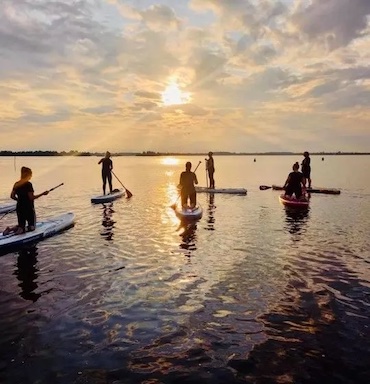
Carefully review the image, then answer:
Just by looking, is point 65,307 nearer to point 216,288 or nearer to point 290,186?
point 216,288

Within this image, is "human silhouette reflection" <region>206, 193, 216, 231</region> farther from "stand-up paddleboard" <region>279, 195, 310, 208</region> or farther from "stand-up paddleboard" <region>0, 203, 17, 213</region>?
"stand-up paddleboard" <region>0, 203, 17, 213</region>

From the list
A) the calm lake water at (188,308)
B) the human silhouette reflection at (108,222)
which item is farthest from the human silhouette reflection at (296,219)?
the human silhouette reflection at (108,222)

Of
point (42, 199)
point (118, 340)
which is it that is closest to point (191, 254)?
point (118, 340)

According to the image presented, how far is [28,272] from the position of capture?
37.6ft

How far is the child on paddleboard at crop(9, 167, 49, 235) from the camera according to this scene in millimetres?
14282

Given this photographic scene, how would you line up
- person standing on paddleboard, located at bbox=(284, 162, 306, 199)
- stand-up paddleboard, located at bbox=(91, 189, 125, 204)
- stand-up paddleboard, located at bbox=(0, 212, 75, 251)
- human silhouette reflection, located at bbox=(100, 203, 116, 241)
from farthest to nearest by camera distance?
stand-up paddleboard, located at bbox=(91, 189, 125, 204)
person standing on paddleboard, located at bbox=(284, 162, 306, 199)
human silhouette reflection, located at bbox=(100, 203, 116, 241)
stand-up paddleboard, located at bbox=(0, 212, 75, 251)

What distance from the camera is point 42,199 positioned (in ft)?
100

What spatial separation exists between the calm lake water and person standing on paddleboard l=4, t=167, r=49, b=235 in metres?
1.05

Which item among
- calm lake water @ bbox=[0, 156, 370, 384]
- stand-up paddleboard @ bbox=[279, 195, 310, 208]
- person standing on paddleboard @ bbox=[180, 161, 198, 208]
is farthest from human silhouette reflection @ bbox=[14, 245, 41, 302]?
stand-up paddleboard @ bbox=[279, 195, 310, 208]

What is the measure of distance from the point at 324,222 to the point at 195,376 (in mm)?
15008

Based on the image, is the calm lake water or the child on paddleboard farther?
the child on paddleboard

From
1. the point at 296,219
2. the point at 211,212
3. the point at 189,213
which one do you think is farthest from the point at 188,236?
the point at 211,212

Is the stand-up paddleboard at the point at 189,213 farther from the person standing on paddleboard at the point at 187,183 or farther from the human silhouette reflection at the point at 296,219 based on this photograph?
the human silhouette reflection at the point at 296,219

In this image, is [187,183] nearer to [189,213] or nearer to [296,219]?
[189,213]
